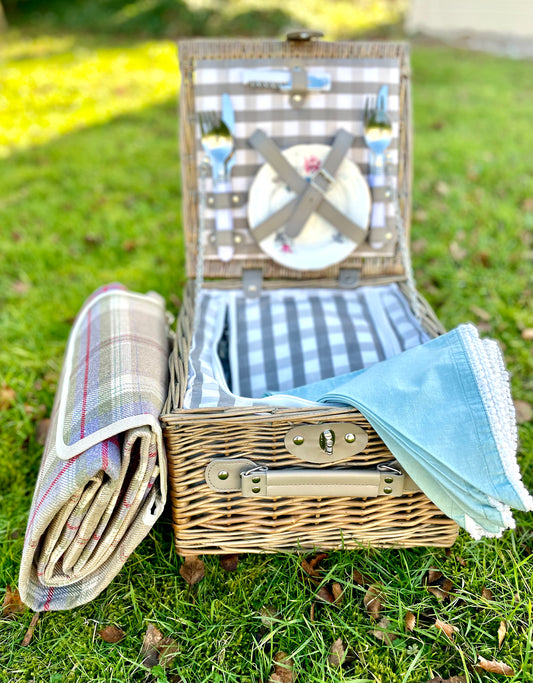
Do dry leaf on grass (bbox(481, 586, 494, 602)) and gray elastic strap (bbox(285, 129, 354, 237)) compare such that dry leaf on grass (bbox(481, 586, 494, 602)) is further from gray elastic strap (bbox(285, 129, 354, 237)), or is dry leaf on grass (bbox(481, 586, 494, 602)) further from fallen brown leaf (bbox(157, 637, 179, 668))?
gray elastic strap (bbox(285, 129, 354, 237))

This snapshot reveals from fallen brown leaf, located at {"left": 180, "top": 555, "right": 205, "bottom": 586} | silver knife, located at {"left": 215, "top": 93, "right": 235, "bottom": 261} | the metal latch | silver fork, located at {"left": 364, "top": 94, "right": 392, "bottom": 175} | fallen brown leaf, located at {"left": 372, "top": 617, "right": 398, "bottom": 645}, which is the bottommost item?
fallen brown leaf, located at {"left": 372, "top": 617, "right": 398, "bottom": 645}

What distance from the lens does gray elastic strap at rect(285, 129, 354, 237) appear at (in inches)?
74.9

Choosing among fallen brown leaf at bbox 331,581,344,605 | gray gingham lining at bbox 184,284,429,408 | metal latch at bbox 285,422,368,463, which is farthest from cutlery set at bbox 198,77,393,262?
fallen brown leaf at bbox 331,581,344,605

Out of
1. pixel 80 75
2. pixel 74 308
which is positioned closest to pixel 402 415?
pixel 74 308

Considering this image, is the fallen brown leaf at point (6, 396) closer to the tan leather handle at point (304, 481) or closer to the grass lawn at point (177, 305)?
the grass lawn at point (177, 305)

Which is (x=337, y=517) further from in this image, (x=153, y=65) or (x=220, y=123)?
(x=153, y=65)

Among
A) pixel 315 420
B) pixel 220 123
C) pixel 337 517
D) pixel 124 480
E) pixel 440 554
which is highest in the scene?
pixel 220 123

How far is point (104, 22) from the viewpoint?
26.5 feet

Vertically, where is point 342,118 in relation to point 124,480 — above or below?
above

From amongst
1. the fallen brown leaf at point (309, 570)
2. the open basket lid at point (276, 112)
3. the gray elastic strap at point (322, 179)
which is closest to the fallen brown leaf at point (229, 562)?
the fallen brown leaf at point (309, 570)

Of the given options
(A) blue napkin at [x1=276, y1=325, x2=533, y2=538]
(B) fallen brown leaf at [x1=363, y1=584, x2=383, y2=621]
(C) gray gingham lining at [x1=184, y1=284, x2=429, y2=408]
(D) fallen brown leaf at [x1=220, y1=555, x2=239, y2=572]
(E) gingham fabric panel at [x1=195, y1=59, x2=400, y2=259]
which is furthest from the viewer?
(E) gingham fabric panel at [x1=195, y1=59, x2=400, y2=259]

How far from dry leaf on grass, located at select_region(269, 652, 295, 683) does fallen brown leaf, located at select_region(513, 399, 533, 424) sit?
1.19 meters

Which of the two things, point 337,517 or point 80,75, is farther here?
point 80,75

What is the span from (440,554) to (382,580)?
0.64ft
